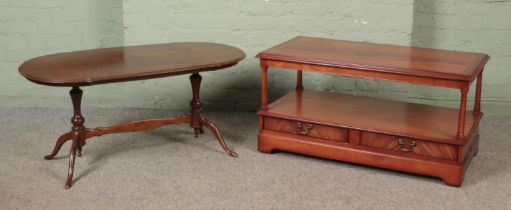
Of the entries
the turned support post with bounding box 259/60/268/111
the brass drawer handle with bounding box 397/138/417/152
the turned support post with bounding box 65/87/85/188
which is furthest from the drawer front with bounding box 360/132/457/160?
the turned support post with bounding box 65/87/85/188

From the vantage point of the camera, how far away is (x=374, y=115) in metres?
4.50

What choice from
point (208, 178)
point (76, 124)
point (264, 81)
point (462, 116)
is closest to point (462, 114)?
point (462, 116)

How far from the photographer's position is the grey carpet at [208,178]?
386 centimetres

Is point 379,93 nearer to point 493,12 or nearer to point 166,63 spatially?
point 493,12

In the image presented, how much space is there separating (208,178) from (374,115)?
1110 millimetres

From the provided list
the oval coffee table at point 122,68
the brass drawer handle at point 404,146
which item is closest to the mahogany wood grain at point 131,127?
the oval coffee table at point 122,68

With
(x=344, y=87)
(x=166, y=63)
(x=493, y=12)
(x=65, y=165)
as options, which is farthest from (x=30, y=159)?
(x=493, y=12)

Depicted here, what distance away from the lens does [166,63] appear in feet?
14.1

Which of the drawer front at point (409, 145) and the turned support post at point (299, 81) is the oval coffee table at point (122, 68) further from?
the drawer front at point (409, 145)

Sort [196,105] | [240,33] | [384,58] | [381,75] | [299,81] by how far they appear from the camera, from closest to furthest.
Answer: [381,75] → [384,58] → [196,105] → [299,81] → [240,33]

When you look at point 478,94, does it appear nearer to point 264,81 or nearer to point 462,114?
point 462,114

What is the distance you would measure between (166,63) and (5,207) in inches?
47.6

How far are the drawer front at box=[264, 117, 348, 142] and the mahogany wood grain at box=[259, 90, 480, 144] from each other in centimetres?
4

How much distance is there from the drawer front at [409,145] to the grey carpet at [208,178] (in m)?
0.16
